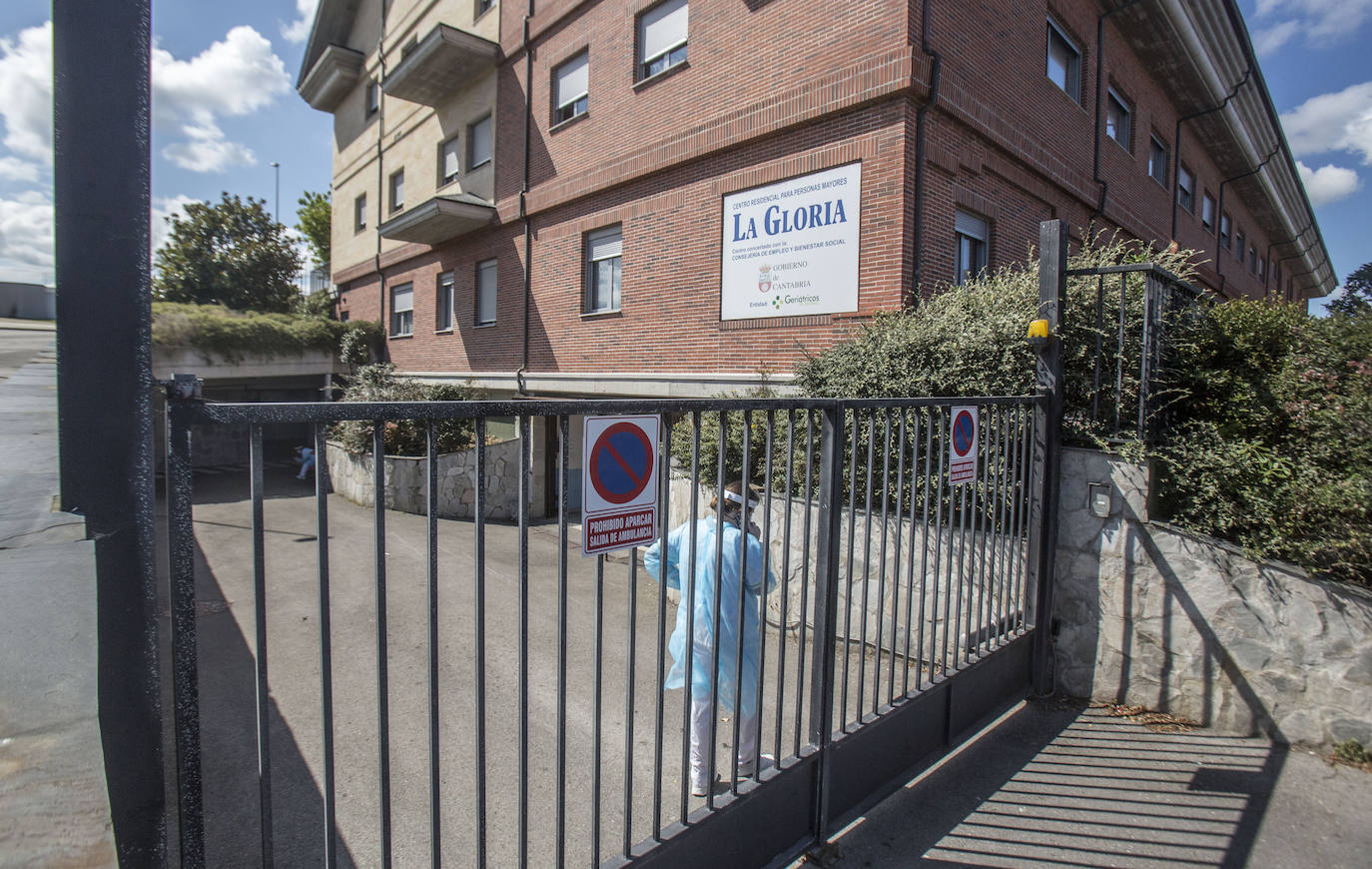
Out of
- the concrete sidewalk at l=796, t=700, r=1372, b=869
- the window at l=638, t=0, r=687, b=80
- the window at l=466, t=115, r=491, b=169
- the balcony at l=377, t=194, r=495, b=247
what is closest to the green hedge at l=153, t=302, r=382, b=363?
the balcony at l=377, t=194, r=495, b=247

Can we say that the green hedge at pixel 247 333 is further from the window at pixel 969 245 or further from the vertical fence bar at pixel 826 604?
the vertical fence bar at pixel 826 604

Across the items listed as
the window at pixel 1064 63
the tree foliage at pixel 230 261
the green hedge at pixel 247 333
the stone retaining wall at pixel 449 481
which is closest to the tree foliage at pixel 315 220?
the tree foliage at pixel 230 261

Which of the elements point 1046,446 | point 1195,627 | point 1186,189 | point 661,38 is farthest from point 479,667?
point 1186,189

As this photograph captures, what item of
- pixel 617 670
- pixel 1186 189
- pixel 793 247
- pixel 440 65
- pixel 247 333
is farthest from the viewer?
pixel 247 333

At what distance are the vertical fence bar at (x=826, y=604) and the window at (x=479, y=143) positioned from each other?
14.3m

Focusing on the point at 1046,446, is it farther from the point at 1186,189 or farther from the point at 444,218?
the point at 1186,189

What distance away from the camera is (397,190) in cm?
1931

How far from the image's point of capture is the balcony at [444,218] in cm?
1459

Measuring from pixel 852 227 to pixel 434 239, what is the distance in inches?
452

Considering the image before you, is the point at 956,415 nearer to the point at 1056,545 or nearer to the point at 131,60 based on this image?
the point at 1056,545

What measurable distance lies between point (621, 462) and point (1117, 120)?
15451 mm

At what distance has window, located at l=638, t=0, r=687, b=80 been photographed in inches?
426

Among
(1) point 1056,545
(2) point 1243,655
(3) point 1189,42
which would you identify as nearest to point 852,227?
(1) point 1056,545

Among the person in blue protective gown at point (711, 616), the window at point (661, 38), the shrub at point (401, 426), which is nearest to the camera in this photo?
the person in blue protective gown at point (711, 616)
